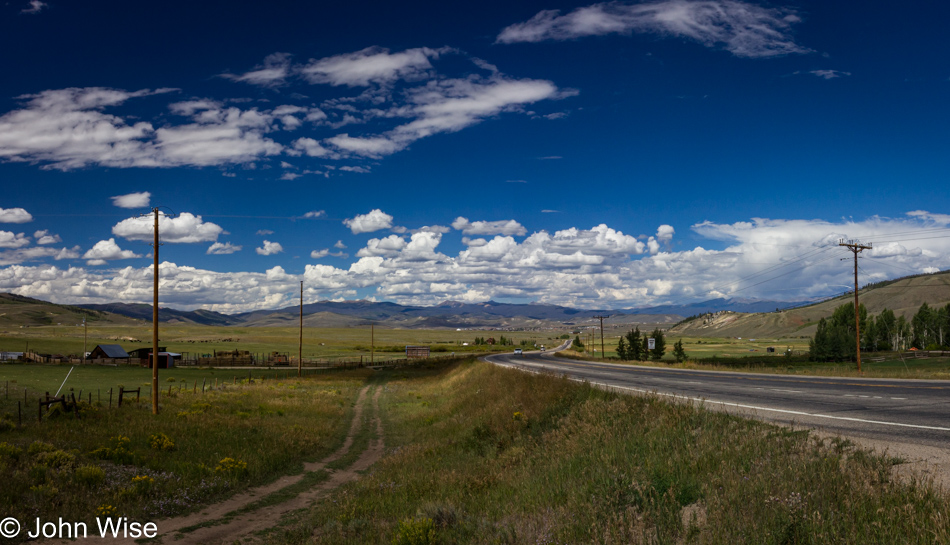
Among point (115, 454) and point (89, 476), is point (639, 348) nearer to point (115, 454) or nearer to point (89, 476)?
point (115, 454)

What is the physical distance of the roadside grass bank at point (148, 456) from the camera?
1453 centimetres

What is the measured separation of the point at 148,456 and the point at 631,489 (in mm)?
17380

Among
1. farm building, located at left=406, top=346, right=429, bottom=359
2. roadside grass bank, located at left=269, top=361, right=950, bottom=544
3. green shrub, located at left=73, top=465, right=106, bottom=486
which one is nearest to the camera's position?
roadside grass bank, located at left=269, top=361, right=950, bottom=544

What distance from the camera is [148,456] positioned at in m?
19.0

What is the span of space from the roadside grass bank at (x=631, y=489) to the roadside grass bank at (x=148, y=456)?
163 inches

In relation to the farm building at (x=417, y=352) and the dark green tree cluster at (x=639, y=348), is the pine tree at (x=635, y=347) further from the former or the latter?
the farm building at (x=417, y=352)

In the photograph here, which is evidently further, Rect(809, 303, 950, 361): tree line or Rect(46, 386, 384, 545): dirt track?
Rect(809, 303, 950, 361): tree line

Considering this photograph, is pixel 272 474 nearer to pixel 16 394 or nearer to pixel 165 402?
pixel 165 402

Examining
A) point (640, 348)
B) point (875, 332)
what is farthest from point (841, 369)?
point (875, 332)

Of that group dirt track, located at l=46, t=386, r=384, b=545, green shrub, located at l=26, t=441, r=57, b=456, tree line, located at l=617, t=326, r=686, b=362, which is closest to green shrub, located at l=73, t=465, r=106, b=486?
green shrub, located at l=26, t=441, r=57, b=456

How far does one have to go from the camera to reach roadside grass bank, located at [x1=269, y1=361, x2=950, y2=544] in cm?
620

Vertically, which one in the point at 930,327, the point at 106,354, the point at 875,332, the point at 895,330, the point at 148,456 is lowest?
the point at 895,330

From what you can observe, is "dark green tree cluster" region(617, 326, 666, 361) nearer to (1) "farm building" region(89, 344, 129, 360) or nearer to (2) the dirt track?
(1) "farm building" region(89, 344, 129, 360)

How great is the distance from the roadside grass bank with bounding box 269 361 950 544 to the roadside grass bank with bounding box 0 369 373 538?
4132mm
